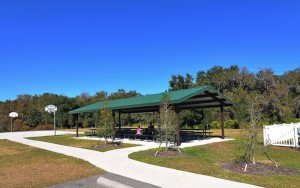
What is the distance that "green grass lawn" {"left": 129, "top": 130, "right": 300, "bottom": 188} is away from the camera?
7.73 metres

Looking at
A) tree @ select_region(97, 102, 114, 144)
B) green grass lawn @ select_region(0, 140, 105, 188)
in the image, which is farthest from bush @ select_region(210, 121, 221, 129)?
green grass lawn @ select_region(0, 140, 105, 188)

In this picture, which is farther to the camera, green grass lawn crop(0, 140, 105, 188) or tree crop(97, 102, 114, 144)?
tree crop(97, 102, 114, 144)

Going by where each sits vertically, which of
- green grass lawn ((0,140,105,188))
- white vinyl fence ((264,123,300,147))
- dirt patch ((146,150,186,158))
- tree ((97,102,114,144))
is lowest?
green grass lawn ((0,140,105,188))

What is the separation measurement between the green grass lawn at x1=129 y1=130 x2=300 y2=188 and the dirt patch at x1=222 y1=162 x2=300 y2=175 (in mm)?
361

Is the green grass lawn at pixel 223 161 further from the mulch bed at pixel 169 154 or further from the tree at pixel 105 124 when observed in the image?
the tree at pixel 105 124

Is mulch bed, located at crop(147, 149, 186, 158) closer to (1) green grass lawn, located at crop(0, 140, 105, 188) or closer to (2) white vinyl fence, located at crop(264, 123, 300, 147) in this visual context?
(1) green grass lawn, located at crop(0, 140, 105, 188)

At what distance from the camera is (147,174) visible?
347 inches

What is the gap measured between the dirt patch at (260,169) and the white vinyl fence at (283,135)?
19.2 feet

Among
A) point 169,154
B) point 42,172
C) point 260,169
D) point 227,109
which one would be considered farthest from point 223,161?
point 227,109

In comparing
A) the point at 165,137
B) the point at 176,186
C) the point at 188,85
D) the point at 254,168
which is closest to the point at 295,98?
the point at 188,85

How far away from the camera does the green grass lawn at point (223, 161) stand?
7.73 m

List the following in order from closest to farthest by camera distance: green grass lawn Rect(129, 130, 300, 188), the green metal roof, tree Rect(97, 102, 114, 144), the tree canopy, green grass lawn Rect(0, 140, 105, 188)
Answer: green grass lawn Rect(129, 130, 300, 188) < green grass lawn Rect(0, 140, 105, 188) < the green metal roof < tree Rect(97, 102, 114, 144) < the tree canopy

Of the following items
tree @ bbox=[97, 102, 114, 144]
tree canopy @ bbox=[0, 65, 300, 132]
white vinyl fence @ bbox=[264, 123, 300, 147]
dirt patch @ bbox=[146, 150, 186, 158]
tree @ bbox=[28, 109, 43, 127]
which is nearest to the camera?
dirt patch @ bbox=[146, 150, 186, 158]

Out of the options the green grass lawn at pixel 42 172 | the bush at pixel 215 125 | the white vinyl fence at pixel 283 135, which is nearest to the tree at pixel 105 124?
the green grass lawn at pixel 42 172
